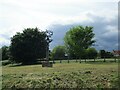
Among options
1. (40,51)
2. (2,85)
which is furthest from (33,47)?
(2,85)

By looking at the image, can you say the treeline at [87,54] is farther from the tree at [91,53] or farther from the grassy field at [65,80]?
the grassy field at [65,80]

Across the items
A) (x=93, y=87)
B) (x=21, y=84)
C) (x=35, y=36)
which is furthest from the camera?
(x=35, y=36)

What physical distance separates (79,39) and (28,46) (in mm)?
10702

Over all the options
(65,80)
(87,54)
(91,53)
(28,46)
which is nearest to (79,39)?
(87,54)

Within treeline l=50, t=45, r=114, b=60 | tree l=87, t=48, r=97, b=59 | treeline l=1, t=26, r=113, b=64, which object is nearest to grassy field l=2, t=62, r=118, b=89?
treeline l=1, t=26, r=113, b=64

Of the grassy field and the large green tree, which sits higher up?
the large green tree

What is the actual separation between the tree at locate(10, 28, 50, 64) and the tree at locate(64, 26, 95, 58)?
5.35 m

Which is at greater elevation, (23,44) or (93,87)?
(23,44)

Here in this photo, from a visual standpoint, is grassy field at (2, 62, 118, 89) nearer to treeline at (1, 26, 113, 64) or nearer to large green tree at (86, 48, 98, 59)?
treeline at (1, 26, 113, 64)

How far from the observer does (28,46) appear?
65250 millimetres

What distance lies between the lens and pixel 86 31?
6912 centimetres

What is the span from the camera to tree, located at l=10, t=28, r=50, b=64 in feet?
211

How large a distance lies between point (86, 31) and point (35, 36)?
36.3 ft

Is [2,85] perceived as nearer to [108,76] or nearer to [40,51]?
[108,76]
